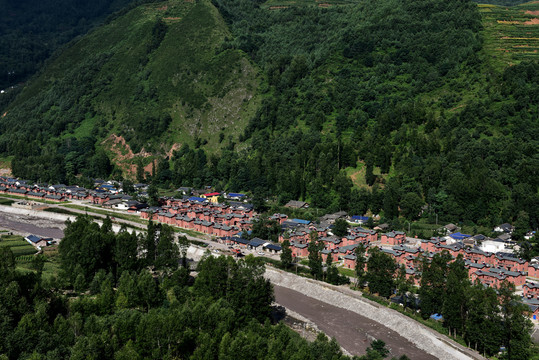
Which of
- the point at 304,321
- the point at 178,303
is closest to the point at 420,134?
the point at 304,321

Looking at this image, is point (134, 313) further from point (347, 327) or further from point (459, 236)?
point (459, 236)

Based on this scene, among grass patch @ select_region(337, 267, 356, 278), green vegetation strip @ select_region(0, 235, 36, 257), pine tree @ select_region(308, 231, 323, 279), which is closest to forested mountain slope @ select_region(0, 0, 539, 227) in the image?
grass patch @ select_region(337, 267, 356, 278)

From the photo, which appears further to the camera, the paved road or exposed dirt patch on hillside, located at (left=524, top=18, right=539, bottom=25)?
exposed dirt patch on hillside, located at (left=524, top=18, right=539, bottom=25)

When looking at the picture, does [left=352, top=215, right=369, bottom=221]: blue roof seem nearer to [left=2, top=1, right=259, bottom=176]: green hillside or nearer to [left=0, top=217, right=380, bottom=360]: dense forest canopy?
[left=0, top=217, right=380, bottom=360]: dense forest canopy

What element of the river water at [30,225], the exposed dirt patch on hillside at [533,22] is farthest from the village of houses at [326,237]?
the exposed dirt patch on hillside at [533,22]

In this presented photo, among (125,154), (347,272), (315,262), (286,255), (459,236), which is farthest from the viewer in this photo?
(125,154)

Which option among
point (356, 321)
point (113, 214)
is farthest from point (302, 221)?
point (113, 214)

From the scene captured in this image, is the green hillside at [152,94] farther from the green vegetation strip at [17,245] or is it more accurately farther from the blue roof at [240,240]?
the green vegetation strip at [17,245]
